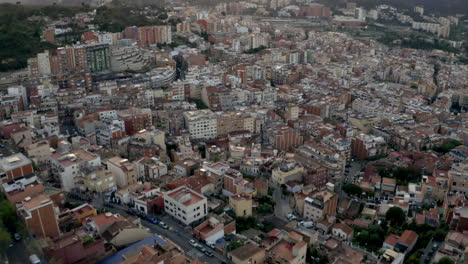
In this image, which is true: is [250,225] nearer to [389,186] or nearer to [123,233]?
[123,233]

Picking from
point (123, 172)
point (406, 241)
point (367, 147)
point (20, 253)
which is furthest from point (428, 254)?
point (20, 253)

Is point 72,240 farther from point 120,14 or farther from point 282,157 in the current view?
point 120,14

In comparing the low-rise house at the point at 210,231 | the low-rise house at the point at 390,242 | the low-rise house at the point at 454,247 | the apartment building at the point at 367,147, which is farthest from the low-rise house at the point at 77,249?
the apartment building at the point at 367,147

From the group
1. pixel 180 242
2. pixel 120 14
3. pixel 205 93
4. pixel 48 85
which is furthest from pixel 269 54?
pixel 180 242

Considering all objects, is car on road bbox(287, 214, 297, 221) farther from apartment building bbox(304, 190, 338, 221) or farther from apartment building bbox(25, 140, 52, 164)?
apartment building bbox(25, 140, 52, 164)

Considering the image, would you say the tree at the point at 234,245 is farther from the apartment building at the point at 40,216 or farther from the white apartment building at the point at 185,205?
the apartment building at the point at 40,216
